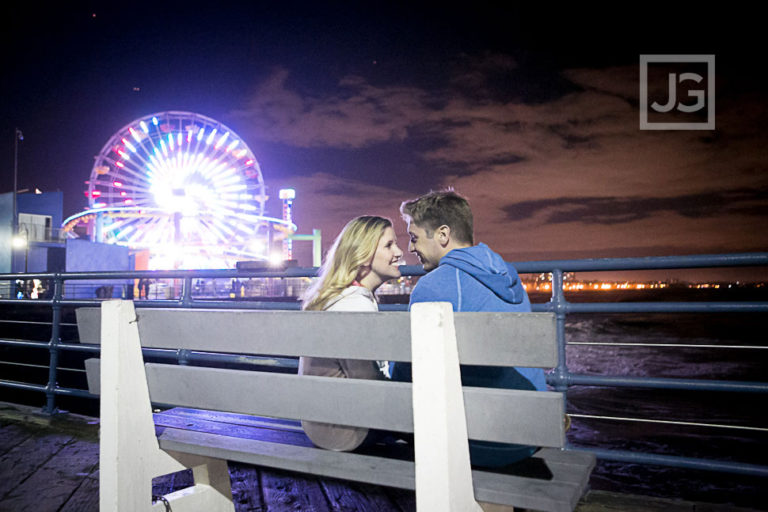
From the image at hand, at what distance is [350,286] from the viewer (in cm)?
195

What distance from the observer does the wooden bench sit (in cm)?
122

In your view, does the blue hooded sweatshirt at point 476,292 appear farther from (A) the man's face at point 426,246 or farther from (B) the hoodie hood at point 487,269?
(A) the man's face at point 426,246

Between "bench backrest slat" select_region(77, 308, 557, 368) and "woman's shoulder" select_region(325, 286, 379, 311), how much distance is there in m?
0.37

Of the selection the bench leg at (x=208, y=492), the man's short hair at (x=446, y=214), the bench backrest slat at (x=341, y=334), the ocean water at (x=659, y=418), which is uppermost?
the man's short hair at (x=446, y=214)

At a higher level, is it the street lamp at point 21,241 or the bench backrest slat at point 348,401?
the street lamp at point 21,241

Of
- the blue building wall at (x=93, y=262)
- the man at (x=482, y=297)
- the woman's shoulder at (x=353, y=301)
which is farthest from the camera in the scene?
the blue building wall at (x=93, y=262)

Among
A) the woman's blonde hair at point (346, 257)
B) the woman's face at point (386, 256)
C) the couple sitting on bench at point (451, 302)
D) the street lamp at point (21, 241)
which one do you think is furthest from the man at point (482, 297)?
the street lamp at point (21, 241)

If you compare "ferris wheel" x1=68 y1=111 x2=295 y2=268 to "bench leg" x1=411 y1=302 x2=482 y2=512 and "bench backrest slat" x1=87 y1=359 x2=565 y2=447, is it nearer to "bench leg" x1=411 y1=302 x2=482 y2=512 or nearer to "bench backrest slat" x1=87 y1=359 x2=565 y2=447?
"bench backrest slat" x1=87 y1=359 x2=565 y2=447

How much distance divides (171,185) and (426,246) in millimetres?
36005

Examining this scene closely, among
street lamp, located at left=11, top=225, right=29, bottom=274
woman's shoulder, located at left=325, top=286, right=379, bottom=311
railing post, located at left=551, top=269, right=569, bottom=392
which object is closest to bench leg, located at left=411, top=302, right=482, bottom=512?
woman's shoulder, located at left=325, top=286, right=379, bottom=311

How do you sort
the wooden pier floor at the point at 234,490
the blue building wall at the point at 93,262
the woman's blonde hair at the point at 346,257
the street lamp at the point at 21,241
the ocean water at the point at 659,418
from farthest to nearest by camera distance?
1. the street lamp at the point at 21,241
2. the blue building wall at the point at 93,262
3. the ocean water at the point at 659,418
4. the wooden pier floor at the point at 234,490
5. the woman's blonde hair at the point at 346,257

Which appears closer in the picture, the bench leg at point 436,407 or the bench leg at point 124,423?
the bench leg at point 436,407

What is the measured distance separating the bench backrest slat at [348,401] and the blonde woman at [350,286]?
17 centimetres

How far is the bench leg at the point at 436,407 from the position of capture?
123 centimetres
